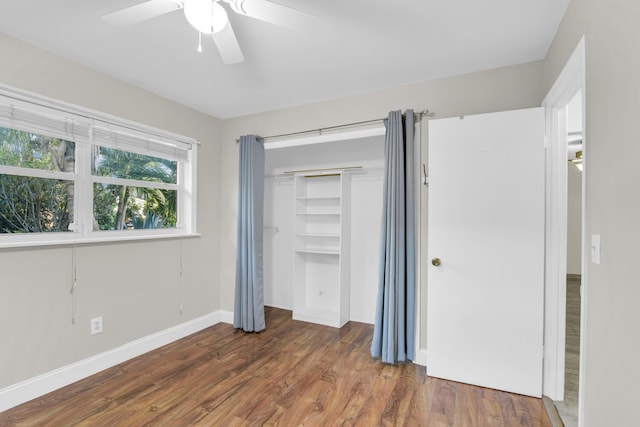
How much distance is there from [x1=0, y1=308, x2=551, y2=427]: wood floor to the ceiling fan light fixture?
2287 millimetres

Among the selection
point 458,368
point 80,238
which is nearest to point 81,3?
point 80,238

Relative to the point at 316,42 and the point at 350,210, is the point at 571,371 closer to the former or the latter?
the point at 350,210

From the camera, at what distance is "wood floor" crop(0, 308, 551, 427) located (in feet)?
6.41

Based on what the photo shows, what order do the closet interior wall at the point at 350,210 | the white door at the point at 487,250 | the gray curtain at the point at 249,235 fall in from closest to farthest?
1. the white door at the point at 487,250
2. the gray curtain at the point at 249,235
3. the closet interior wall at the point at 350,210

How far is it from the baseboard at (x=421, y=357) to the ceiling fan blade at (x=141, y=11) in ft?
9.77

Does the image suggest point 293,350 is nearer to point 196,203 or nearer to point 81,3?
point 196,203

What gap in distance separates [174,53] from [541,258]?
3057mm

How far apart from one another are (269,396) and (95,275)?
1727 mm

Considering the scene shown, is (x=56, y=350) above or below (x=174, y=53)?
below

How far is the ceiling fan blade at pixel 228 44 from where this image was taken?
1610mm

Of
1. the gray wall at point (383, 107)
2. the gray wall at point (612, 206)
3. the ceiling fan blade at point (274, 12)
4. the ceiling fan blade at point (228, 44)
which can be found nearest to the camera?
the gray wall at point (612, 206)

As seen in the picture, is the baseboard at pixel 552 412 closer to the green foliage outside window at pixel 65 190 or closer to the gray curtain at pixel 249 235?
the gray curtain at pixel 249 235

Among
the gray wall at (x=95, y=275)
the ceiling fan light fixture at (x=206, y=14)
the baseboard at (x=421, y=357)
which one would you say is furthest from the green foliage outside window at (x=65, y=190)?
the baseboard at (x=421, y=357)

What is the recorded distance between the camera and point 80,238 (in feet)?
8.16
